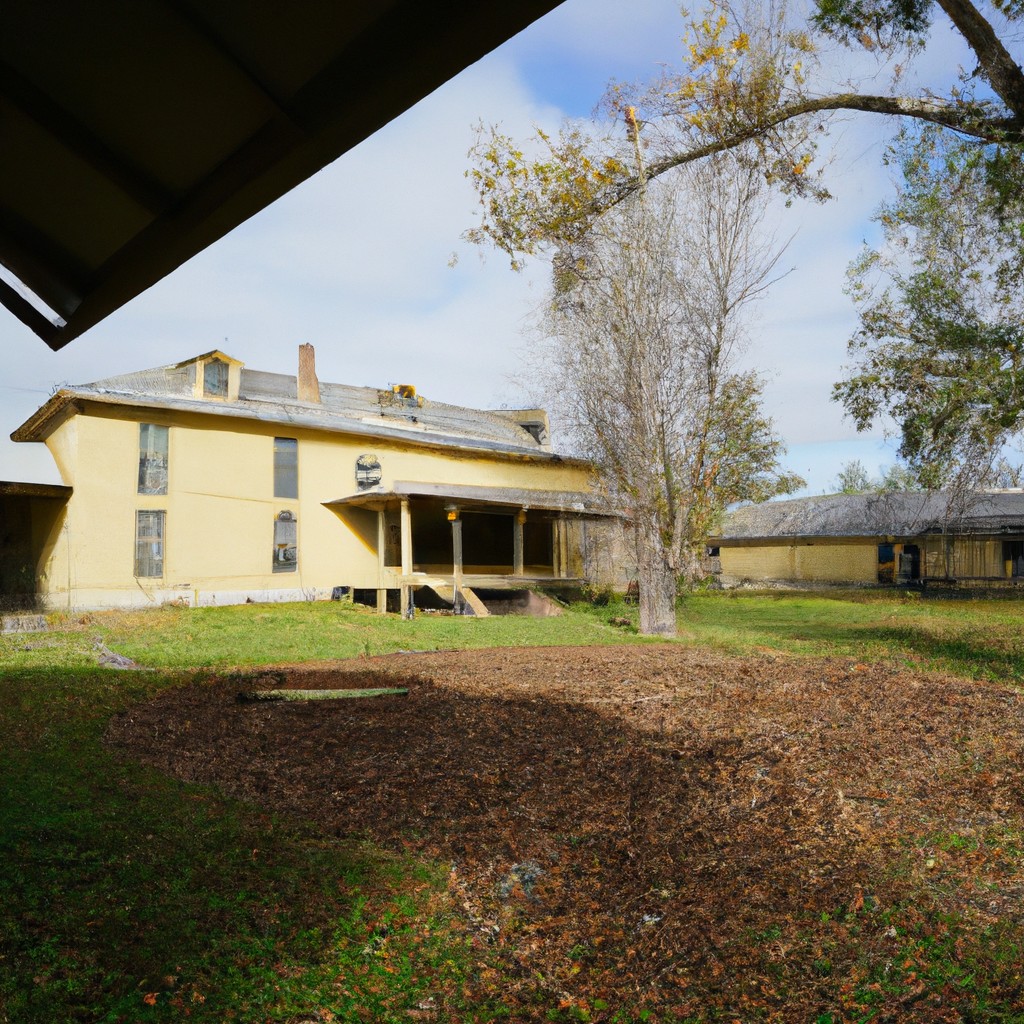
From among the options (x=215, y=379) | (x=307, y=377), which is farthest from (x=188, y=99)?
(x=307, y=377)

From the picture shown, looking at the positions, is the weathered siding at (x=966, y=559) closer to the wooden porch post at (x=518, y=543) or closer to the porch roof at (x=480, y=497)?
the porch roof at (x=480, y=497)

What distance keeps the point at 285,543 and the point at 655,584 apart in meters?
9.96

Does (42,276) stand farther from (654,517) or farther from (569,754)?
(654,517)

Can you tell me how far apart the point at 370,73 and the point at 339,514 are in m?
20.5

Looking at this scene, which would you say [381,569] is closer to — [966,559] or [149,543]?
[149,543]

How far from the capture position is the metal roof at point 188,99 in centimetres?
163

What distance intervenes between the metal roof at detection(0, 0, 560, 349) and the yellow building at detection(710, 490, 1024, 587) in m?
29.5

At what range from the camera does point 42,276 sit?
9.74ft

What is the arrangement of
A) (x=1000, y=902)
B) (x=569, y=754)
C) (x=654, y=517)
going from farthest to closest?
1. (x=654, y=517)
2. (x=569, y=754)
3. (x=1000, y=902)

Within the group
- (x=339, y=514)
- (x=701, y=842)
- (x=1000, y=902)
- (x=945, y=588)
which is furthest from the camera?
(x=945, y=588)

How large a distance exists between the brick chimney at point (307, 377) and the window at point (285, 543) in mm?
4500

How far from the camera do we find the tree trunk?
15430mm

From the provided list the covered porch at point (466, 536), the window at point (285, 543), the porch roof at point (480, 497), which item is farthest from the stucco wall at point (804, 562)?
the window at point (285, 543)

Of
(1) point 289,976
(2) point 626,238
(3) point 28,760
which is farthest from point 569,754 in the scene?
(2) point 626,238
